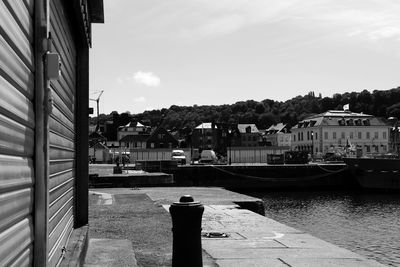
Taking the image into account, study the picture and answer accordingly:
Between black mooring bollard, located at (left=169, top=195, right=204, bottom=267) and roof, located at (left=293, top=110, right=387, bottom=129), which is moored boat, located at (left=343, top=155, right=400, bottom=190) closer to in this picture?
black mooring bollard, located at (left=169, top=195, right=204, bottom=267)

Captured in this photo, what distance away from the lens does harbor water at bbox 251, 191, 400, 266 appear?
17344 mm

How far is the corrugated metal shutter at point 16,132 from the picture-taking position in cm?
232

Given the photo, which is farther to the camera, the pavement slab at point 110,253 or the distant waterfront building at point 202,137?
the distant waterfront building at point 202,137

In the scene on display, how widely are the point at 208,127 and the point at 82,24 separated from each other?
4614 inches

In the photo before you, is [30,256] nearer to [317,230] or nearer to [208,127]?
[317,230]

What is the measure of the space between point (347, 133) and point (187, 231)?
10269 cm

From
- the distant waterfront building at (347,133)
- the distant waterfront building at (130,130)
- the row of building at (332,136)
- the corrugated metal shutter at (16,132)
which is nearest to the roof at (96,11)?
the corrugated metal shutter at (16,132)

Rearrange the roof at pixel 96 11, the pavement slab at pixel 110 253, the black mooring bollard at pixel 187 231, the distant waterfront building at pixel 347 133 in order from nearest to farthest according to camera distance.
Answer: the black mooring bollard at pixel 187 231
the pavement slab at pixel 110 253
the roof at pixel 96 11
the distant waterfront building at pixel 347 133

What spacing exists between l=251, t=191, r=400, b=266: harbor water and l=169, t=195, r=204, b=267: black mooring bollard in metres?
9.63

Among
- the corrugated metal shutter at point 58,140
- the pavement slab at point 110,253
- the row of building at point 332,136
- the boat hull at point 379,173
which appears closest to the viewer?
the corrugated metal shutter at point 58,140

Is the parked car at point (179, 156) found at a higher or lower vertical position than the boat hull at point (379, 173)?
higher

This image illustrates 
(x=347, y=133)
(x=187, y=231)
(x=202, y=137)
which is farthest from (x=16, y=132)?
(x=202, y=137)

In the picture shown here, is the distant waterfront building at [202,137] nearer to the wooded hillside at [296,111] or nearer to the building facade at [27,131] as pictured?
the wooded hillside at [296,111]

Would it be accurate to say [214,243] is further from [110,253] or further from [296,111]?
[296,111]
